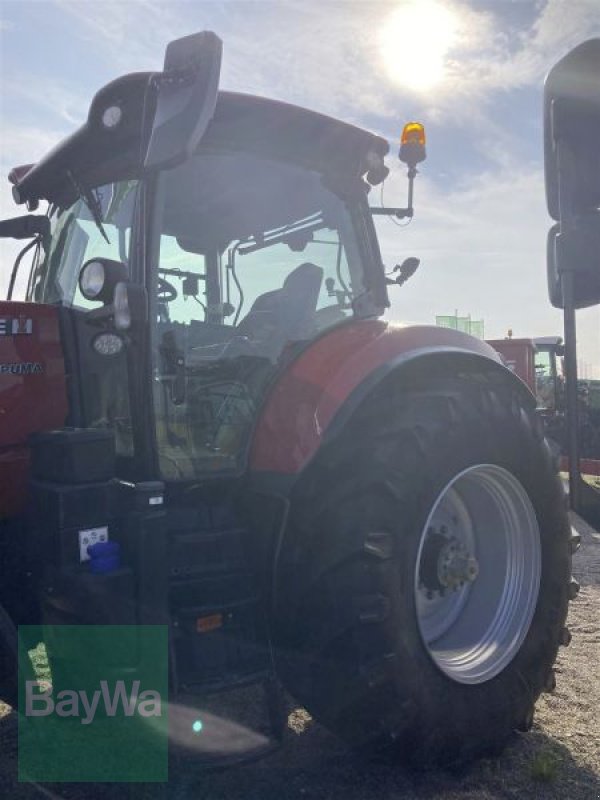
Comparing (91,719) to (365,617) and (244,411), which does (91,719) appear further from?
(244,411)

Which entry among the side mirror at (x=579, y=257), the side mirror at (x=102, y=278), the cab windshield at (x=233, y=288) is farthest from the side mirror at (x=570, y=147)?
the side mirror at (x=102, y=278)

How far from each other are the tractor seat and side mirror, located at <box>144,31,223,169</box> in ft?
2.75

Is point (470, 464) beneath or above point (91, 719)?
above

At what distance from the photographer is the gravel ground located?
8.17 feet

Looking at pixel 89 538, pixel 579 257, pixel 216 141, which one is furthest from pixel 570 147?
pixel 89 538

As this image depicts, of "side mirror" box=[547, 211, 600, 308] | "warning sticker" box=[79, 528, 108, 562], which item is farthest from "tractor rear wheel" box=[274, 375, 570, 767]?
"side mirror" box=[547, 211, 600, 308]

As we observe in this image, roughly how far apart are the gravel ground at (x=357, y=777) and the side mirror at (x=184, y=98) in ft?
6.21

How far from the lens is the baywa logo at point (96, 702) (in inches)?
94.9

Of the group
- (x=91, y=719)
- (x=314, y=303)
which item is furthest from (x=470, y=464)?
(x=91, y=719)

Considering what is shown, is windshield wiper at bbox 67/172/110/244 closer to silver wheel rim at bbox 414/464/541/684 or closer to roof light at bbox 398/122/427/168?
roof light at bbox 398/122/427/168

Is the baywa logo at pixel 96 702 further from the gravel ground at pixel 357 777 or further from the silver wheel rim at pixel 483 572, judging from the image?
the silver wheel rim at pixel 483 572

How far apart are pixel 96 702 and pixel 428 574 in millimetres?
1247

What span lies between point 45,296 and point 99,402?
26.1 inches

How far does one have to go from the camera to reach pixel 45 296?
10.5ft
